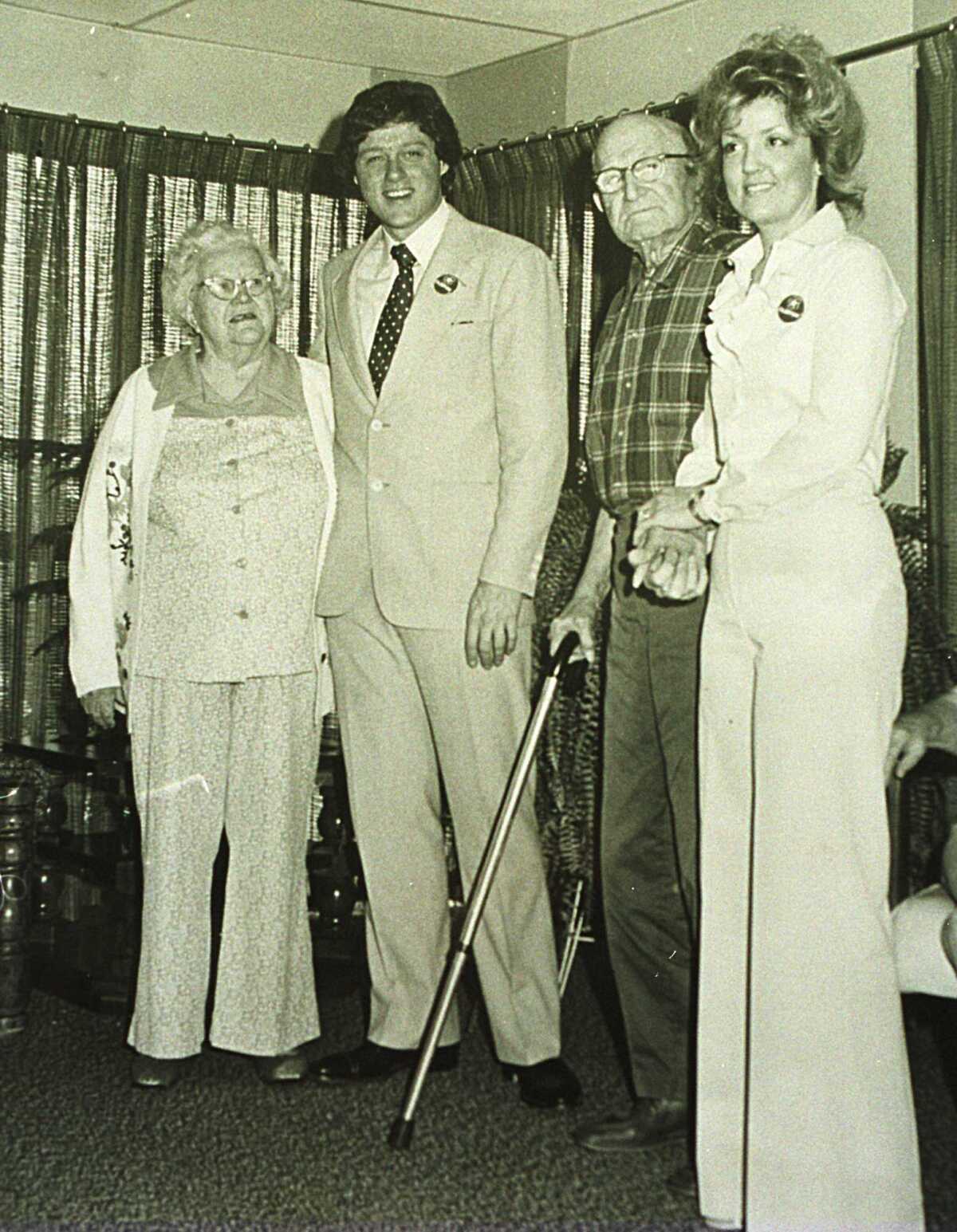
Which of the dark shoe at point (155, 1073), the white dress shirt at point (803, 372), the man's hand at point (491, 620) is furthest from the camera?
the dark shoe at point (155, 1073)

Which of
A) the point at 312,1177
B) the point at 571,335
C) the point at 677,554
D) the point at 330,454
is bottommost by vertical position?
the point at 312,1177

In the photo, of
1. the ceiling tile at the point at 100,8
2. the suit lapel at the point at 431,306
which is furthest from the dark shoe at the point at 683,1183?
the ceiling tile at the point at 100,8

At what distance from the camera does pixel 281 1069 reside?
282cm

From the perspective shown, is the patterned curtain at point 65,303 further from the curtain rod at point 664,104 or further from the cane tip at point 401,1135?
the cane tip at point 401,1135

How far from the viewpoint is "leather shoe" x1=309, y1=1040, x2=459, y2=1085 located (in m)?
2.81

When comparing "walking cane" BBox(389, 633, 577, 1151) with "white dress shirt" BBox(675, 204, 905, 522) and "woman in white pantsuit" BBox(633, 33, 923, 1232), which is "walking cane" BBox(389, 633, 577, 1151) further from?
"white dress shirt" BBox(675, 204, 905, 522)

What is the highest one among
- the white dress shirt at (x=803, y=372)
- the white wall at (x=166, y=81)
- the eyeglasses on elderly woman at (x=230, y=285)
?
the white wall at (x=166, y=81)

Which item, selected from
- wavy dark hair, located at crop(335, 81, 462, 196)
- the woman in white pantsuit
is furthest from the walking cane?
wavy dark hair, located at crop(335, 81, 462, 196)

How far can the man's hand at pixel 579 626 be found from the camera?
8.32 feet

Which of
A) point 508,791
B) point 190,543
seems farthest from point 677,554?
point 190,543

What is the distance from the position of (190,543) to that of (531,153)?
5.73ft

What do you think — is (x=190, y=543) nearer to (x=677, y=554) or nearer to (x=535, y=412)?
(x=535, y=412)

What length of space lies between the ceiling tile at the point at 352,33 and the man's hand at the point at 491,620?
1923mm

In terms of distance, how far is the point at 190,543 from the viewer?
2775 millimetres
